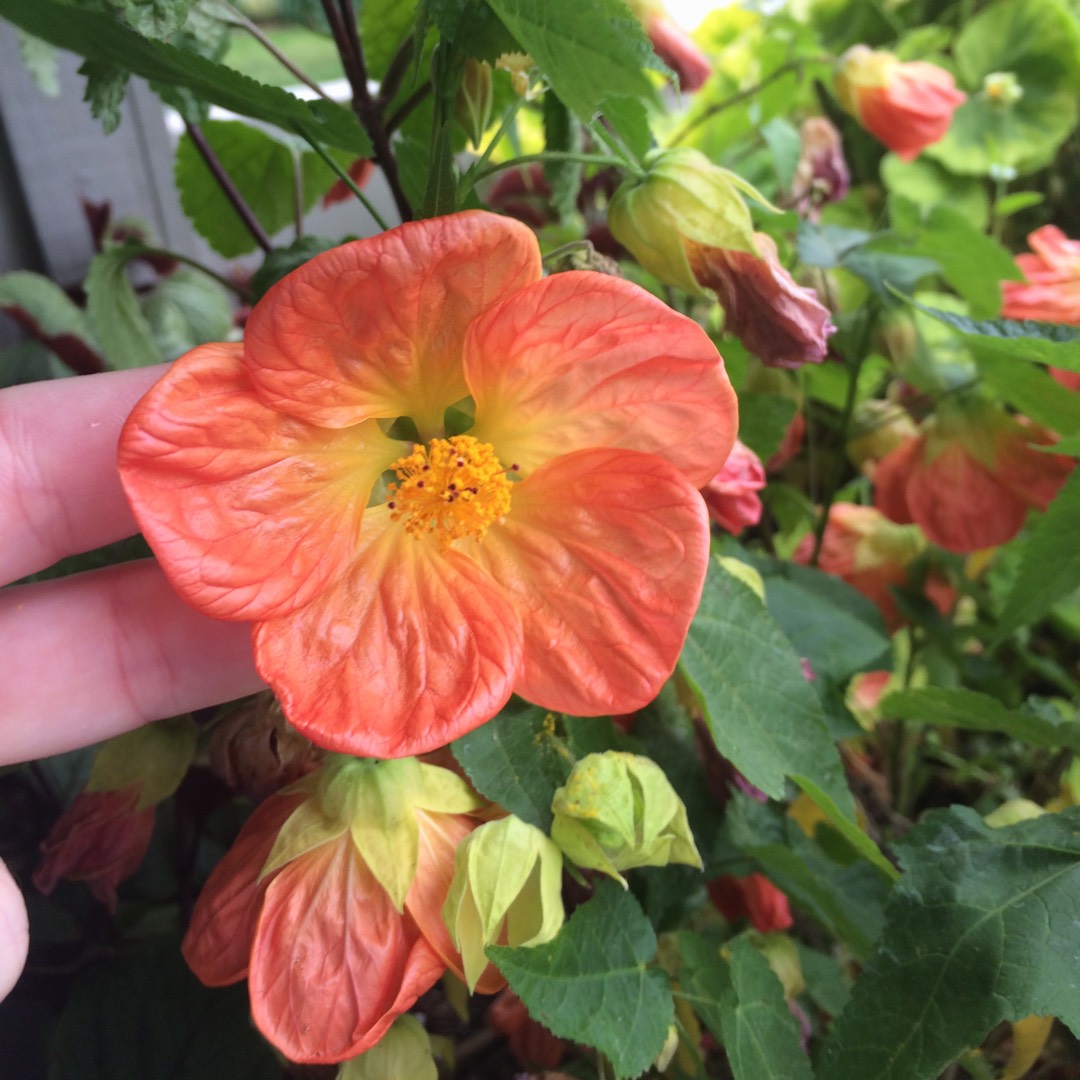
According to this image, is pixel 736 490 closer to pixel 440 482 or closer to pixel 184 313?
pixel 440 482

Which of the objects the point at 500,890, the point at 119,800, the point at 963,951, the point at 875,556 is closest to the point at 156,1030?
the point at 119,800

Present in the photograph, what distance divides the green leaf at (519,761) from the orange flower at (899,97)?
581mm

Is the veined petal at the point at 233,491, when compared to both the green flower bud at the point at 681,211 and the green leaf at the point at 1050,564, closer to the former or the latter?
the green flower bud at the point at 681,211

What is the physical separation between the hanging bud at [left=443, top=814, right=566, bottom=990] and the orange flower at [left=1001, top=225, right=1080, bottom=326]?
45 centimetres

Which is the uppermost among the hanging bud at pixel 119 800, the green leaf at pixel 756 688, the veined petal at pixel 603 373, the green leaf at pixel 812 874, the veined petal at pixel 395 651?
the veined petal at pixel 603 373

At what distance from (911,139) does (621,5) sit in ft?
1.74

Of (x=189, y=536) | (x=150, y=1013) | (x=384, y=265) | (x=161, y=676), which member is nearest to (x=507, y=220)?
(x=384, y=265)

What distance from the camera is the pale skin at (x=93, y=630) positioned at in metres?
0.37

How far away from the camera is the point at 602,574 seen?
0.35 m

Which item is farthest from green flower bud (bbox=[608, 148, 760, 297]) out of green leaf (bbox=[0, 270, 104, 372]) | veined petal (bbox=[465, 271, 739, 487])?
green leaf (bbox=[0, 270, 104, 372])

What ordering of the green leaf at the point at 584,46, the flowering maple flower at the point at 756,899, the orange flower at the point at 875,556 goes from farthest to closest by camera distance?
the orange flower at the point at 875,556
the flowering maple flower at the point at 756,899
the green leaf at the point at 584,46

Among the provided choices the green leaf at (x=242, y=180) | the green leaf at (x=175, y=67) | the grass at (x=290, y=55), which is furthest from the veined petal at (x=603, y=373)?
the grass at (x=290, y=55)

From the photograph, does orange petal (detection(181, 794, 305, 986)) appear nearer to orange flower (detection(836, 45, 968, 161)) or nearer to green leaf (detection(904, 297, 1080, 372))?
green leaf (detection(904, 297, 1080, 372))

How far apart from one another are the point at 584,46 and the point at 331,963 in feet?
1.08
